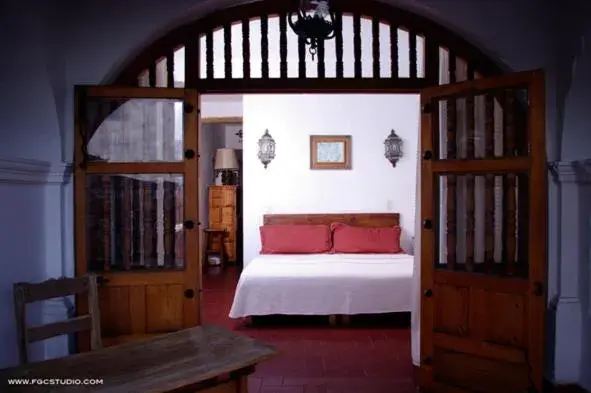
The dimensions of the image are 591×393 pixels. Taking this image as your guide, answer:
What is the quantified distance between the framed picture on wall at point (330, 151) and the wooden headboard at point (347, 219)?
2.28 feet

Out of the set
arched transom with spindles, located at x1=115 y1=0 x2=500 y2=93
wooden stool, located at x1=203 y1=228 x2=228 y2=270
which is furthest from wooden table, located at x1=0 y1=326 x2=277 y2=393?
wooden stool, located at x1=203 y1=228 x2=228 y2=270

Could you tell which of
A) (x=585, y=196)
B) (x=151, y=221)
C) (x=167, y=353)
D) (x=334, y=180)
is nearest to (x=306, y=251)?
(x=334, y=180)

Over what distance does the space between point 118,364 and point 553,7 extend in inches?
133

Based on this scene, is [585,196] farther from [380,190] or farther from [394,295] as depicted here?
[380,190]

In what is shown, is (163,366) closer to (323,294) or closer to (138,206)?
(138,206)

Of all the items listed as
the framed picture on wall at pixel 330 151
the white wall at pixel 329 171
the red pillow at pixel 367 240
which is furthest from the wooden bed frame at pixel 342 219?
the framed picture on wall at pixel 330 151

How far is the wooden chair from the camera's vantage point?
87.1 inches

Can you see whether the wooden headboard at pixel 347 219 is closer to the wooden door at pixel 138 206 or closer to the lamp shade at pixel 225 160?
the lamp shade at pixel 225 160

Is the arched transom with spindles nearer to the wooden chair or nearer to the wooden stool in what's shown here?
the wooden chair

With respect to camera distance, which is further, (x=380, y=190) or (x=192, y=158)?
(x=380, y=190)

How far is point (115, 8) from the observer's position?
3.30 m

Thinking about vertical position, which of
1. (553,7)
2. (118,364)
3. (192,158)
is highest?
(553,7)

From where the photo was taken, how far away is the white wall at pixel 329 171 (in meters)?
6.78

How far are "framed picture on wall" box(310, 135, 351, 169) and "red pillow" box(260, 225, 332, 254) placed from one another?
0.92 meters
